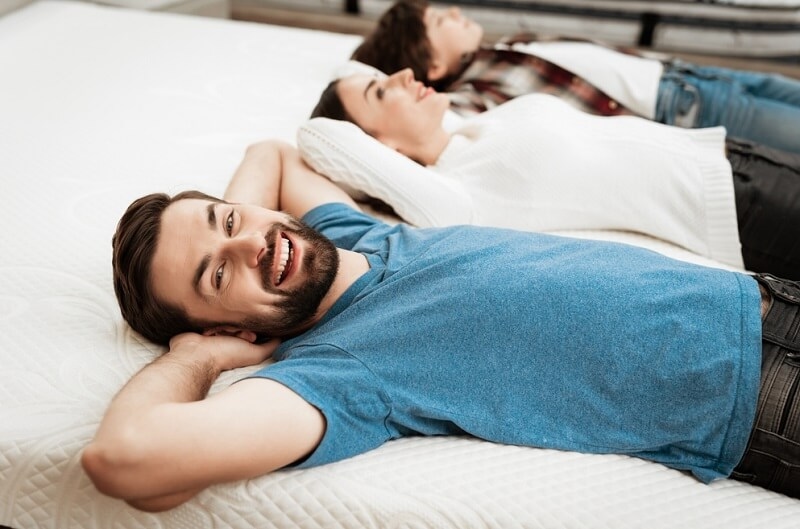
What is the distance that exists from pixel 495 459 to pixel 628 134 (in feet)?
2.69

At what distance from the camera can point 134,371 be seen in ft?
3.32

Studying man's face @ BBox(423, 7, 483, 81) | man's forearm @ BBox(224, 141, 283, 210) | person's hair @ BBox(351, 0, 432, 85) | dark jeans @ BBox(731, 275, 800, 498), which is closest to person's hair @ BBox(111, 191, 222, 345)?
man's forearm @ BBox(224, 141, 283, 210)

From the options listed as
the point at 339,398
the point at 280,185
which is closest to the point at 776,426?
the point at 339,398


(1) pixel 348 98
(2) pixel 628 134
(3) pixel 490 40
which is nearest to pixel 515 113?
(2) pixel 628 134

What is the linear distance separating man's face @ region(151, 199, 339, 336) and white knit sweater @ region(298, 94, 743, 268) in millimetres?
336

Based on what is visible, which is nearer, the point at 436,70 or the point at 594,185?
the point at 594,185

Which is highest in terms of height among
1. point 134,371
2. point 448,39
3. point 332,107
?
point 448,39

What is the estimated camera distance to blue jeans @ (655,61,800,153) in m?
1.82

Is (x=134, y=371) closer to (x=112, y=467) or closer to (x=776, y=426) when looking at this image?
(x=112, y=467)

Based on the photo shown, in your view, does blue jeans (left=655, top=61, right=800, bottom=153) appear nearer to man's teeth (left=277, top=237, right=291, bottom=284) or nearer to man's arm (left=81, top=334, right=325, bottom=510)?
man's teeth (left=277, top=237, right=291, bottom=284)

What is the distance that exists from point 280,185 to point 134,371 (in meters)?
0.49

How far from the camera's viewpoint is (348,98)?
60.2 inches

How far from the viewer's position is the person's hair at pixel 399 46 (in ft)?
6.29

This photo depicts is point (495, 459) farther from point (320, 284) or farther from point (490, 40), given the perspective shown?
point (490, 40)
